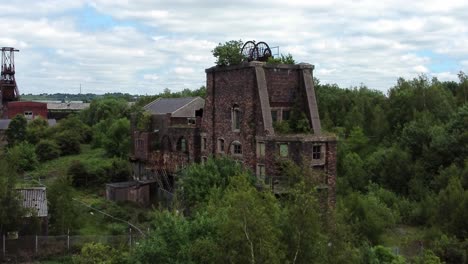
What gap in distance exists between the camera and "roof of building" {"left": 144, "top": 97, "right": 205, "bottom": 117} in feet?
145

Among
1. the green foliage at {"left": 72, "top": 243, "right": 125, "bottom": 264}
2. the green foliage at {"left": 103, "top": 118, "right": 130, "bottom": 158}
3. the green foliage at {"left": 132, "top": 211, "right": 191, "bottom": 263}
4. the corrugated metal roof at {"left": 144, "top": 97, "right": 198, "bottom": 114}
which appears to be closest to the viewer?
the green foliage at {"left": 132, "top": 211, "right": 191, "bottom": 263}

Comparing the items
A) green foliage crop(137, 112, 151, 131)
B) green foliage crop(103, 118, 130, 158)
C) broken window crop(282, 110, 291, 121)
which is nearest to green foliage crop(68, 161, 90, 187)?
green foliage crop(137, 112, 151, 131)

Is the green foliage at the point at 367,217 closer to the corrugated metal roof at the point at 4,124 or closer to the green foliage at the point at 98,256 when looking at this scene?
the green foliage at the point at 98,256

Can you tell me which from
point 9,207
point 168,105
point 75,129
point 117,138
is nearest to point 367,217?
point 9,207

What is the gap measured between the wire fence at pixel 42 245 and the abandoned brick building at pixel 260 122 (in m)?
8.36

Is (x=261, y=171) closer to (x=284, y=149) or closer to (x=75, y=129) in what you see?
(x=284, y=149)

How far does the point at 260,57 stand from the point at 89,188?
2073 centimetres

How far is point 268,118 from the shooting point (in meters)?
31.7

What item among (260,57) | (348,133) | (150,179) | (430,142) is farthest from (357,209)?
(348,133)

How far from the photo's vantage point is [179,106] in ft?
153

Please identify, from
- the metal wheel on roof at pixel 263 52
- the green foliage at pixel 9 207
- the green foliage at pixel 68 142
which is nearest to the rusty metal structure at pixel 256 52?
the metal wheel on roof at pixel 263 52

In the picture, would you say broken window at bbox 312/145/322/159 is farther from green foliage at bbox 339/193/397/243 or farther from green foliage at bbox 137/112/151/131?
green foliage at bbox 137/112/151/131

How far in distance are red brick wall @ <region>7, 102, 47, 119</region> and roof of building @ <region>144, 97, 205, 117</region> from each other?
34518 mm

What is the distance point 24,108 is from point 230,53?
5565 centimetres
